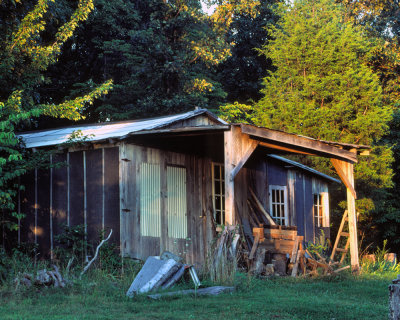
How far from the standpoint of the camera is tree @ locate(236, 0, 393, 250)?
2245cm

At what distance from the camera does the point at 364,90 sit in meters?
22.9

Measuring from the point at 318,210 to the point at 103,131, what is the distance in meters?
9.35

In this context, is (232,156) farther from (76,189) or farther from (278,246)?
(76,189)

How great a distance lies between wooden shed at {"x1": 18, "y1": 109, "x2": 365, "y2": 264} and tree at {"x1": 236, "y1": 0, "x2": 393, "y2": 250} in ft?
22.8

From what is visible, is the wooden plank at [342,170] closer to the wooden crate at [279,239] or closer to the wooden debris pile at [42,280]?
the wooden crate at [279,239]

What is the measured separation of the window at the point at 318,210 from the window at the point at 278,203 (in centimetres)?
220

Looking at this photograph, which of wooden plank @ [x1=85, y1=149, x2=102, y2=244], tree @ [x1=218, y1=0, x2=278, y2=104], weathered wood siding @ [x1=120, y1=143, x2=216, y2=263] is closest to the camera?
weathered wood siding @ [x1=120, y1=143, x2=216, y2=263]

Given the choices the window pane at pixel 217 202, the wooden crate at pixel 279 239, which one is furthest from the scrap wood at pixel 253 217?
the wooden crate at pixel 279 239

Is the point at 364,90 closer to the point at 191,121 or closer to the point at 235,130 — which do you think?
the point at 191,121

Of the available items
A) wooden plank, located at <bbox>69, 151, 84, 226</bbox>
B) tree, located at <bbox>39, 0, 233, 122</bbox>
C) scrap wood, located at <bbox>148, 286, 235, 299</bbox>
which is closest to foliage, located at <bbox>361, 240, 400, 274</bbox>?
scrap wood, located at <bbox>148, 286, 235, 299</bbox>

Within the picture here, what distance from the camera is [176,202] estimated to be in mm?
14148

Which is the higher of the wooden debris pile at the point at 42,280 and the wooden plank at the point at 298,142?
the wooden plank at the point at 298,142

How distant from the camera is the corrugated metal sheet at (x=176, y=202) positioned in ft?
45.5

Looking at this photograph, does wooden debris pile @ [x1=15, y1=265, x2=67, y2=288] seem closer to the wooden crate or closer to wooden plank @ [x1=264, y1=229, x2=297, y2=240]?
the wooden crate
